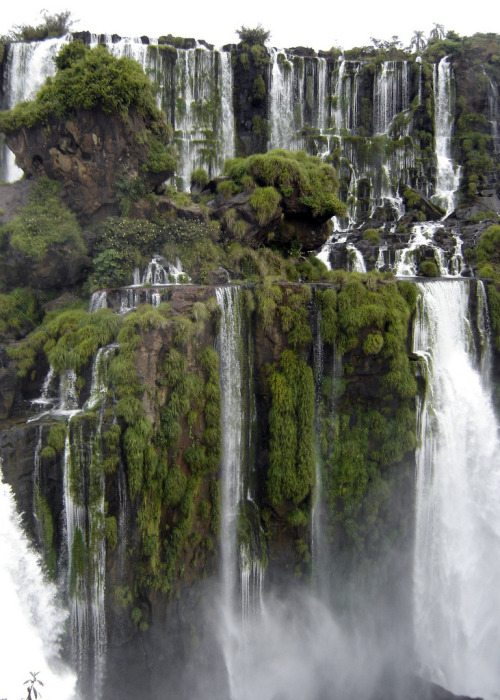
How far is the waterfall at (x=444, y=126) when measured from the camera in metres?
31.3

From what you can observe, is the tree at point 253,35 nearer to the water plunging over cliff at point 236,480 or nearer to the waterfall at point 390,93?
the waterfall at point 390,93

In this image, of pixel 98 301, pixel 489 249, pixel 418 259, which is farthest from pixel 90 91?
pixel 489 249

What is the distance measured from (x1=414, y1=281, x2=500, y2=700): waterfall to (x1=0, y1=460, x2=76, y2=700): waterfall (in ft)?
35.0

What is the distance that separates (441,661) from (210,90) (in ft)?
97.5

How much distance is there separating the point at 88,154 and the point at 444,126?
24568mm

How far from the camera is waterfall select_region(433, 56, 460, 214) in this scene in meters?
31.3

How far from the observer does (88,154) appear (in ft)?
59.3

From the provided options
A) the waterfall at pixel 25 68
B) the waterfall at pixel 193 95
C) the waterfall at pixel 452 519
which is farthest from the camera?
the waterfall at pixel 193 95

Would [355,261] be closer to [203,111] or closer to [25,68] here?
[203,111]

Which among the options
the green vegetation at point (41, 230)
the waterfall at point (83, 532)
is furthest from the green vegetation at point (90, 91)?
the waterfall at point (83, 532)

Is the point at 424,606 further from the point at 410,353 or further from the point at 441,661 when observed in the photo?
the point at 410,353

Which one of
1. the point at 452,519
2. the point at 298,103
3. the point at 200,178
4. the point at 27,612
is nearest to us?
the point at 27,612

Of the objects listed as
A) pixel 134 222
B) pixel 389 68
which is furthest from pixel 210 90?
pixel 134 222

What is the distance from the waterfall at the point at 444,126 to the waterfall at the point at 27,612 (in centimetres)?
2868
